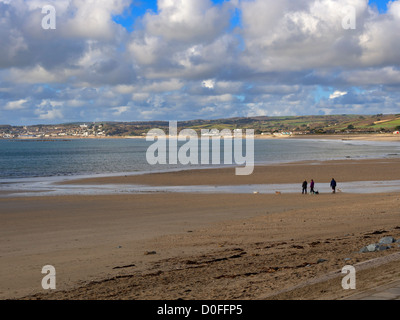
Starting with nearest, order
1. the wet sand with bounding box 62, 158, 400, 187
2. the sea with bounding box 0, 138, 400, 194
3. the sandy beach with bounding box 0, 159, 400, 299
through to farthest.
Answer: the sandy beach with bounding box 0, 159, 400, 299
the wet sand with bounding box 62, 158, 400, 187
the sea with bounding box 0, 138, 400, 194

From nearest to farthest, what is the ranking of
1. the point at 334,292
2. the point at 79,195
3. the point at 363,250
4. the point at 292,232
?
1. the point at 334,292
2. the point at 363,250
3. the point at 292,232
4. the point at 79,195

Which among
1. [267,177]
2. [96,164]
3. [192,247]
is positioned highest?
[96,164]

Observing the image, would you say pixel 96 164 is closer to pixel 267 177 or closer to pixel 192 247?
pixel 267 177

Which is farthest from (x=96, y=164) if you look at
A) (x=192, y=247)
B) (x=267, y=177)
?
(x=192, y=247)

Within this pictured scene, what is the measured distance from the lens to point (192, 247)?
1290cm

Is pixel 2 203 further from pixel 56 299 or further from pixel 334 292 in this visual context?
pixel 334 292

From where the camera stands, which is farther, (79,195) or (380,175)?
(380,175)

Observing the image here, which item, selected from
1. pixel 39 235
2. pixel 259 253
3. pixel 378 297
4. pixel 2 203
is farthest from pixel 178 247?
pixel 2 203

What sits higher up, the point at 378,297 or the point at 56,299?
the point at 378,297

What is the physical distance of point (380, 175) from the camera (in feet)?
136

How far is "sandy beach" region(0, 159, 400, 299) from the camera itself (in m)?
8.38

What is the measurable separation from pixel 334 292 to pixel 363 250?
13.4 feet

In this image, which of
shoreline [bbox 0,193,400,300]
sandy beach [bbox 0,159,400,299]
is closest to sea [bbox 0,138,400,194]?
sandy beach [bbox 0,159,400,299]

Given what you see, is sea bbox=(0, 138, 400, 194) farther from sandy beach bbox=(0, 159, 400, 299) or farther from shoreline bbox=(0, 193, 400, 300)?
shoreline bbox=(0, 193, 400, 300)
